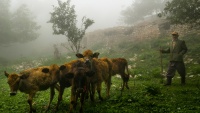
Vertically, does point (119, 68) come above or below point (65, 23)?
below

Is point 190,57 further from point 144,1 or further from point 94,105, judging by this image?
point 144,1

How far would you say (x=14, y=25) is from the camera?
46.2 meters

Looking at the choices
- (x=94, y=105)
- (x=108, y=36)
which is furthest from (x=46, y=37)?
A: (x=94, y=105)

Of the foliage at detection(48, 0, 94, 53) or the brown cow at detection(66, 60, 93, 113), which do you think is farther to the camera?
the foliage at detection(48, 0, 94, 53)

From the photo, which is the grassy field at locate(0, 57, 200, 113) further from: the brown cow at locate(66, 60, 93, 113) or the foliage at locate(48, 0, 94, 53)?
the foliage at locate(48, 0, 94, 53)

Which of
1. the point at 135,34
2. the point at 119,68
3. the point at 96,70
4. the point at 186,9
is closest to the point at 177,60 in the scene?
the point at 119,68

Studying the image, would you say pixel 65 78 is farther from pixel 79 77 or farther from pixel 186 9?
pixel 186 9

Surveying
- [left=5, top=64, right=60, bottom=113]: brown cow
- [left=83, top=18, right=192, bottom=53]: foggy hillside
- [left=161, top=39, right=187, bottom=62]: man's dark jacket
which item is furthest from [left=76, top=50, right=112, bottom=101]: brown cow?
[left=83, top=18, right=192, bottom=53]: foggy hillside

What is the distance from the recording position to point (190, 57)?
20250 mm

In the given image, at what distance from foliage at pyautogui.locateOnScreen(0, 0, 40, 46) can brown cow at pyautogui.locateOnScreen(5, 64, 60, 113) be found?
35.5 m

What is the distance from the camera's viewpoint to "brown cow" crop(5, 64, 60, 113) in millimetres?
8305

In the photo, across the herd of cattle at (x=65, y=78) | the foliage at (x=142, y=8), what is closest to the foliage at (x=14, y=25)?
the foliage at (x=142, y=8)

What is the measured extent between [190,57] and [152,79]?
21.6ft

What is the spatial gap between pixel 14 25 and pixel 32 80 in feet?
134
